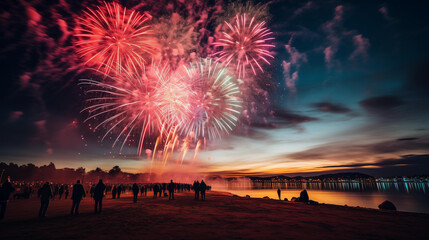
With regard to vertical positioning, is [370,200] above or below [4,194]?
below

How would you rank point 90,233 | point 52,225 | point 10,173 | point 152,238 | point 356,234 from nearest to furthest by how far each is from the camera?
point 152,238 → point 90,233 → point 356,234 → point 52,225 → point 10,173

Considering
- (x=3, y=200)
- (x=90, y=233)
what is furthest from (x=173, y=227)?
(x=3, y=200)

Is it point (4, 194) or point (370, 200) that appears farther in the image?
point (370, 200)

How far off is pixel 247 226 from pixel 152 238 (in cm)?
474

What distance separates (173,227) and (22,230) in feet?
21.7

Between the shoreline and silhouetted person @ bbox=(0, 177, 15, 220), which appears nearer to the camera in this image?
silhouetted person @ bbox=(0, 177, 15, 220)

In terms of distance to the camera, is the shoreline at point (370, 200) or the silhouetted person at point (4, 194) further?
the shoreline at point (370, 200)

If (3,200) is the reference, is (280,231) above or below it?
below

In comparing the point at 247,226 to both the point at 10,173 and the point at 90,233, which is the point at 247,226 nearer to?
the point at 90,233

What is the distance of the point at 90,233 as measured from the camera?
8172mm

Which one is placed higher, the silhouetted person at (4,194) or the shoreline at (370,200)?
the silhouetted person at (4,194)

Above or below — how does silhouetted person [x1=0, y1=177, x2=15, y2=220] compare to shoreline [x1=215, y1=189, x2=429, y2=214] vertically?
above

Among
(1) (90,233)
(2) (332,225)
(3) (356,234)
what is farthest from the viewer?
(2) (332,225)

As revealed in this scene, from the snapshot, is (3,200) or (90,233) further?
(3,200)
